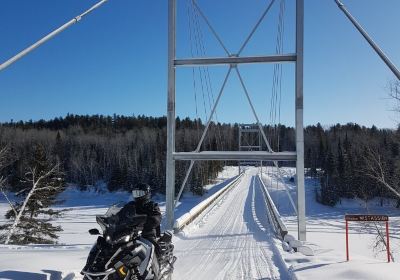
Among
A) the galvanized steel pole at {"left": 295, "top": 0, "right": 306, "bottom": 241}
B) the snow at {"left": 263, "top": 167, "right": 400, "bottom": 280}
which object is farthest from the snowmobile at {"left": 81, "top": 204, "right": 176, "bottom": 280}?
the galvanized steel pole at {"left": 295, "top": 0, "right": 306, "bottom": 241}

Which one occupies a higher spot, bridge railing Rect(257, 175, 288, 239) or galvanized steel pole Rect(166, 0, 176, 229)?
galvanized steel pole Rect(166, 0, 176, 229)

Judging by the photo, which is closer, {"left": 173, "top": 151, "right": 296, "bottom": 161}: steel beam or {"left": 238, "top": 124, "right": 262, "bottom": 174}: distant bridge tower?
{"left": 173, "top": 151, "right": 296, "bottom": 161}: steel beam

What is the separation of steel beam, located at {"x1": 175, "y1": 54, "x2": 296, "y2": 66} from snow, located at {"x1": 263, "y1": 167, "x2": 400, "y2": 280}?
5140 mm

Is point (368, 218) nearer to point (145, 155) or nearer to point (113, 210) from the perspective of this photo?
point (113, 210)

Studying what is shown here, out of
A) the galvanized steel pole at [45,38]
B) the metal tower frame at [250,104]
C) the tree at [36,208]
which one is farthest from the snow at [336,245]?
the tree at [36,208]

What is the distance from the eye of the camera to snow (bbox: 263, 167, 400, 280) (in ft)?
20.2

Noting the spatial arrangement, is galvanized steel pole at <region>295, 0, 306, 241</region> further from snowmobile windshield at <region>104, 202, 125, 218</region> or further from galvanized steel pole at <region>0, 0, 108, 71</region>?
snowmobile windshield at <region>104, 202, 125, 218</region>

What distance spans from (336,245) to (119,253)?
2737cm

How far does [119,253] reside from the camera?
14.2 feet

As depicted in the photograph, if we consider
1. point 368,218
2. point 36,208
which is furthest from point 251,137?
point 368,218

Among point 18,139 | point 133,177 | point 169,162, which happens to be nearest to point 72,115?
point 18,139

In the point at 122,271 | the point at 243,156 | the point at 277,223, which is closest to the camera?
the point at 122,271

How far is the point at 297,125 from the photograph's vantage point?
11.3 metres

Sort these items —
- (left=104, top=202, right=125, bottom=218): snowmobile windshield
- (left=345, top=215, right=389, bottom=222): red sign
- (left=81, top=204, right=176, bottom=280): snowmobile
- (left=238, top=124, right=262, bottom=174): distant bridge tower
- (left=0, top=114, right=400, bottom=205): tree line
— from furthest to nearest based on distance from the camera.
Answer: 1. (left=0, top=114, right=400, bottom=205): tree line
2. (left=238, top=124, right=262, bottom=174): distant bridge tower
3. (left=345, top=215, right=389, bottom=222): red sign
4. (left=104, top=202, right=125, bottom=218): snowmobile windshield
5. (left=81, top=204, right=176, bottom=280): snowmobile
